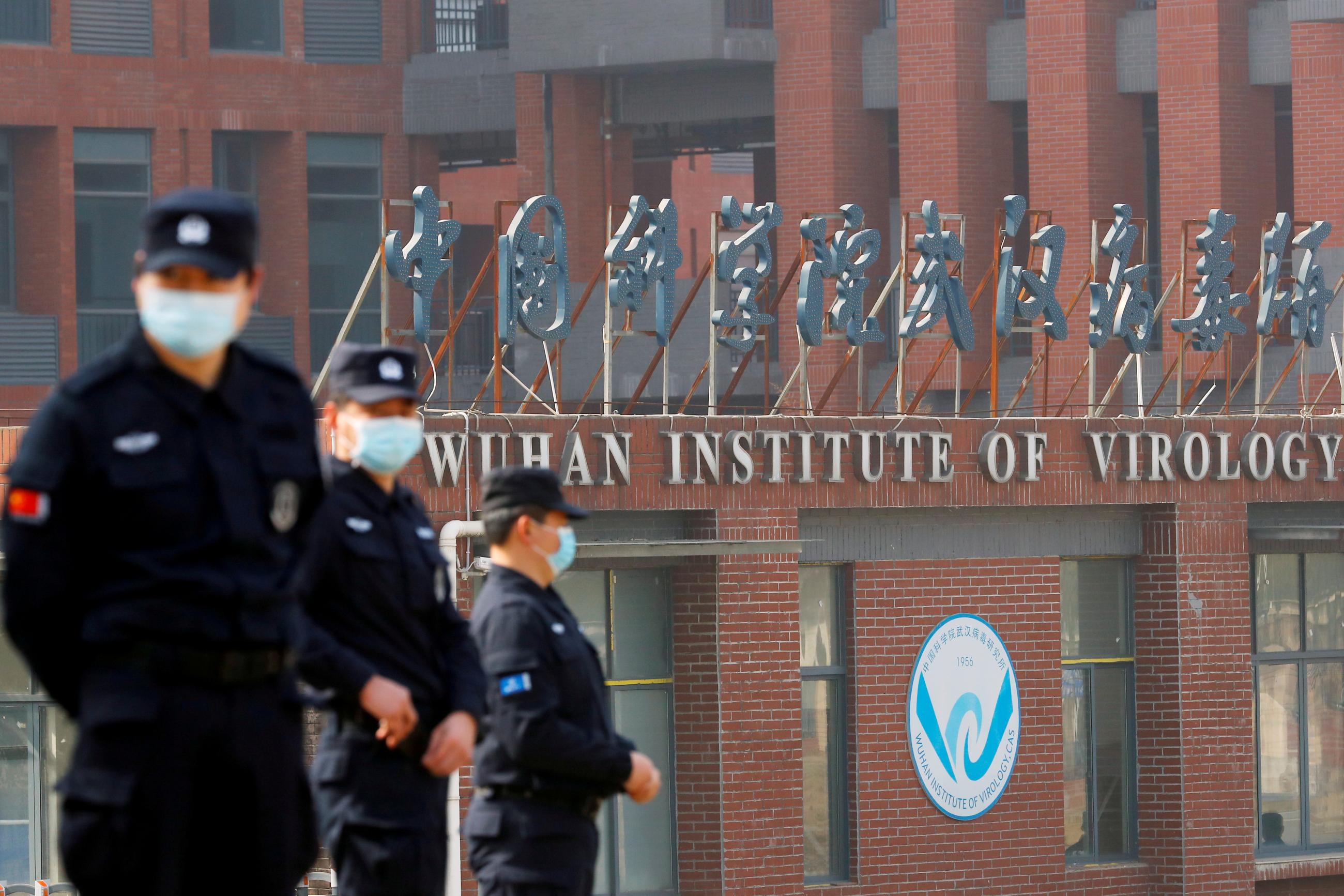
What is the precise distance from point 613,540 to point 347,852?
12.8 metres

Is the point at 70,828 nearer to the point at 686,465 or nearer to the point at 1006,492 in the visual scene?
the point at 686,465

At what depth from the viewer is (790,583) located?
19.0 meters

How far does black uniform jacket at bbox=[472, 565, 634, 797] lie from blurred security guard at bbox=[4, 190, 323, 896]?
6.95 ft

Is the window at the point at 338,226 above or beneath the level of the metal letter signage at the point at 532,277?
above

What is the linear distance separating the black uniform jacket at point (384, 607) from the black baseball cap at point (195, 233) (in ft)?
4.80

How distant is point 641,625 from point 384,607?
13306mm

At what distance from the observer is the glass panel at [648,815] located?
1908cm

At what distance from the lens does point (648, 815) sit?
19.3m

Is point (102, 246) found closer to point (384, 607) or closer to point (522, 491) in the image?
point (522, 491)

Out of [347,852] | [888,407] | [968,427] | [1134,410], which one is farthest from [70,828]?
[888,407]

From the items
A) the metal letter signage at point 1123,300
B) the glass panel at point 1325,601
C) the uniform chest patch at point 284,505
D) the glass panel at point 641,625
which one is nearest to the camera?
the uniform chest patch at point 284,505

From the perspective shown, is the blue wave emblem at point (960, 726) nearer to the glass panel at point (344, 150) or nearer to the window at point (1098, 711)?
the window at point (1098, 711)

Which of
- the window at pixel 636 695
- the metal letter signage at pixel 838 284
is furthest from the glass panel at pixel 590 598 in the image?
the metal letter signage at pixel 838 284

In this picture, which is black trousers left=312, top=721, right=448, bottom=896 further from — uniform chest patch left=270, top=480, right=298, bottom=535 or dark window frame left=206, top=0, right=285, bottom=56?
dark window frame left=206, top=0, right=285, bottom=56
